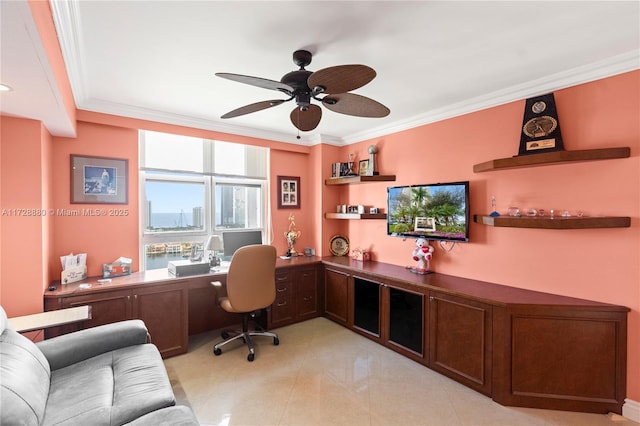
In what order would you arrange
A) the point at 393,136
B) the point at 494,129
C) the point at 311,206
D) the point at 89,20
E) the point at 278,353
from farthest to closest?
the point at 311,206, the point at 393,136, the point at 278,353, the point at 494,129, the point at 89,20

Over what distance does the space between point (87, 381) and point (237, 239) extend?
216 cm

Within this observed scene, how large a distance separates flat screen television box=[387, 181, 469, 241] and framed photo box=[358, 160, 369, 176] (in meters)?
0.52

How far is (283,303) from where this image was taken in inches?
147

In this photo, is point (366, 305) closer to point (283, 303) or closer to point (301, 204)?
point (283, 303)

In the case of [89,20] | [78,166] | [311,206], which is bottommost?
[311,206]

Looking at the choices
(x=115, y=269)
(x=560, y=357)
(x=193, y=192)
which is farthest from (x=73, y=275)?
(x=560, y=357)

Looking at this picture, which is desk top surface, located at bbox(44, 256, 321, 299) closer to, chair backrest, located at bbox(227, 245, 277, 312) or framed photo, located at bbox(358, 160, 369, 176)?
chair backrest, located at bbox(227, 245, 277, 312)

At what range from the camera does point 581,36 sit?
1861mm

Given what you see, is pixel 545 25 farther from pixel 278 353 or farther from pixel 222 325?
pixel 222 325

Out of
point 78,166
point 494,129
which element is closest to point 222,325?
point 78,166

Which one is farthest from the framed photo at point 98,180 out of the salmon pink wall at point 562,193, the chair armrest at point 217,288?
the salmon pink wall at point 562,193

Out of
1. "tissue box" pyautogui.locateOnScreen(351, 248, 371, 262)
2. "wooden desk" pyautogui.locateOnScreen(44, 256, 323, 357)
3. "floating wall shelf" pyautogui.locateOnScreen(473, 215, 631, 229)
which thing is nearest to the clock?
"tissue box" pyautogui.locateOnScreen(351, 248, 371, 262)

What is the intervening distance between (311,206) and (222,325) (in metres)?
2.09

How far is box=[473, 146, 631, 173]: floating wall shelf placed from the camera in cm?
209
